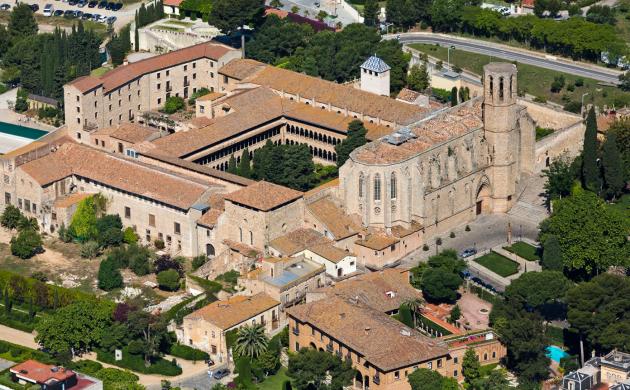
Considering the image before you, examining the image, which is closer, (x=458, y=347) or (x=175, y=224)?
(x=458, y=347)

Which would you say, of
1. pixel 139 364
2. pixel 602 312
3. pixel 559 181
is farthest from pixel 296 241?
pixel 602 312

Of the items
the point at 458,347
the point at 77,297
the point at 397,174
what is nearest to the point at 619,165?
the point at 397,174

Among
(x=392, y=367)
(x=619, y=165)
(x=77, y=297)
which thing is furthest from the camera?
(x=619, y=165)

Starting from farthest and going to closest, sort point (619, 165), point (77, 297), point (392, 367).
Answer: point (619, 165)
point (77, 297)
point (392, 367)

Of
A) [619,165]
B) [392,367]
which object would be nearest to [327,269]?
[392,367]

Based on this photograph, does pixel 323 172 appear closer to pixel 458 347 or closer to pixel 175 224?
pixel 175 224

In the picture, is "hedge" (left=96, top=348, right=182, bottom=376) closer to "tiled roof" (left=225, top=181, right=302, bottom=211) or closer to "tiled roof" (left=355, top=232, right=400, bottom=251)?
"tiled roof" (left=225, top=181, right=302, bottom=211)

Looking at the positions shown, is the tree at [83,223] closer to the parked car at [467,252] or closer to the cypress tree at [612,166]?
the parked car at [467,252]
